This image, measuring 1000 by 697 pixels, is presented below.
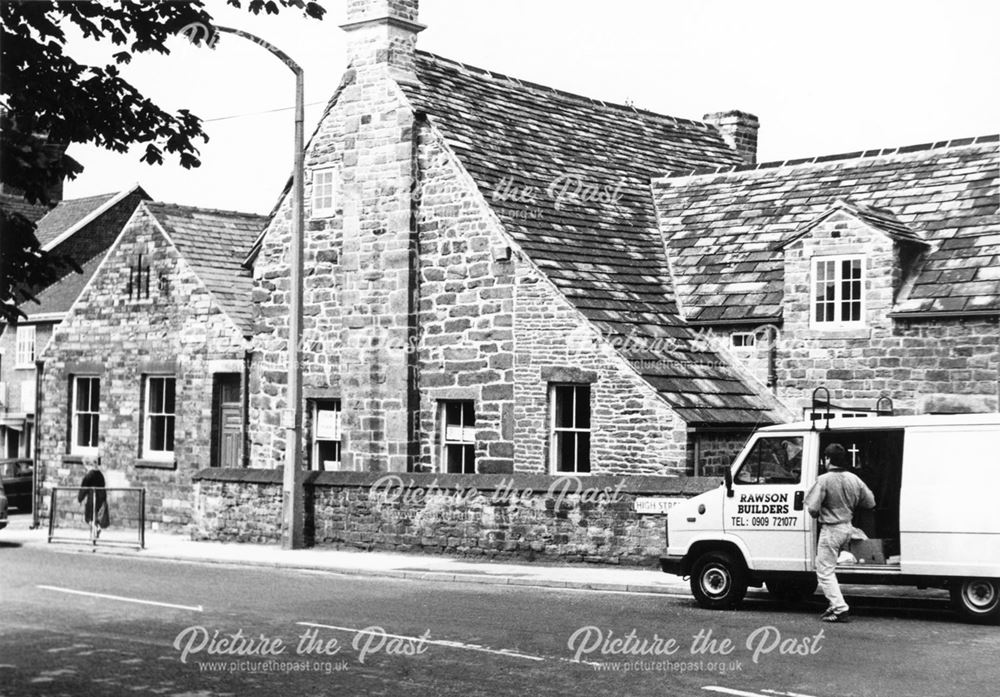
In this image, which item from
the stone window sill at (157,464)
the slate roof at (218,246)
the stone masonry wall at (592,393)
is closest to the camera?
the stone masonry wall at (592,393)

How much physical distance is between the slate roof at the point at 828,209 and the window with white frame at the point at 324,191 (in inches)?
269

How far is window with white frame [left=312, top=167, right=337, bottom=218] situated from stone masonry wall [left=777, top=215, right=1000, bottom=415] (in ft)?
30.4

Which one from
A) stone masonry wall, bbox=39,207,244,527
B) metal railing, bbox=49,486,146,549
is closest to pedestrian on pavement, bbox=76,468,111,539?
metal railing, bbox=49,486,146,549

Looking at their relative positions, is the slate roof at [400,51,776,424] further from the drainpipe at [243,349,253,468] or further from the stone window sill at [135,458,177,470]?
the stone window sill at [135,458,177,470]

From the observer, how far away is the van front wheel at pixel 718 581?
1678 centimetres

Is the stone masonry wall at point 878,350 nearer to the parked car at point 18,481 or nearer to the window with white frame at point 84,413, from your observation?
the window with white frame at point 84,413

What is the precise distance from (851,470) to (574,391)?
8048 mm

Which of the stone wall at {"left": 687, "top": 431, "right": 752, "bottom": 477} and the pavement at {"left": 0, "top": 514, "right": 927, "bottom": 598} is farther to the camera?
the stone wall at {"left": 687, "top": 431, "right": 752, "bottom": 477}

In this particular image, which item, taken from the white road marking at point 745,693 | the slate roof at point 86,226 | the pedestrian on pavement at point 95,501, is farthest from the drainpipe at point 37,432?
the white road marking at point 745,693

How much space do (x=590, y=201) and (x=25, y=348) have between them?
26400 millimetres

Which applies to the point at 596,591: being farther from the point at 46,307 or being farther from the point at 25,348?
the point at 25,348

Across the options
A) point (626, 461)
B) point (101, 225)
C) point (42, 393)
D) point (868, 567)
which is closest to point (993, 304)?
point (626, 461)

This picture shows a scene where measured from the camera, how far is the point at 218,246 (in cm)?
3344

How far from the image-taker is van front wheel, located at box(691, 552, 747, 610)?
16.8 meters
